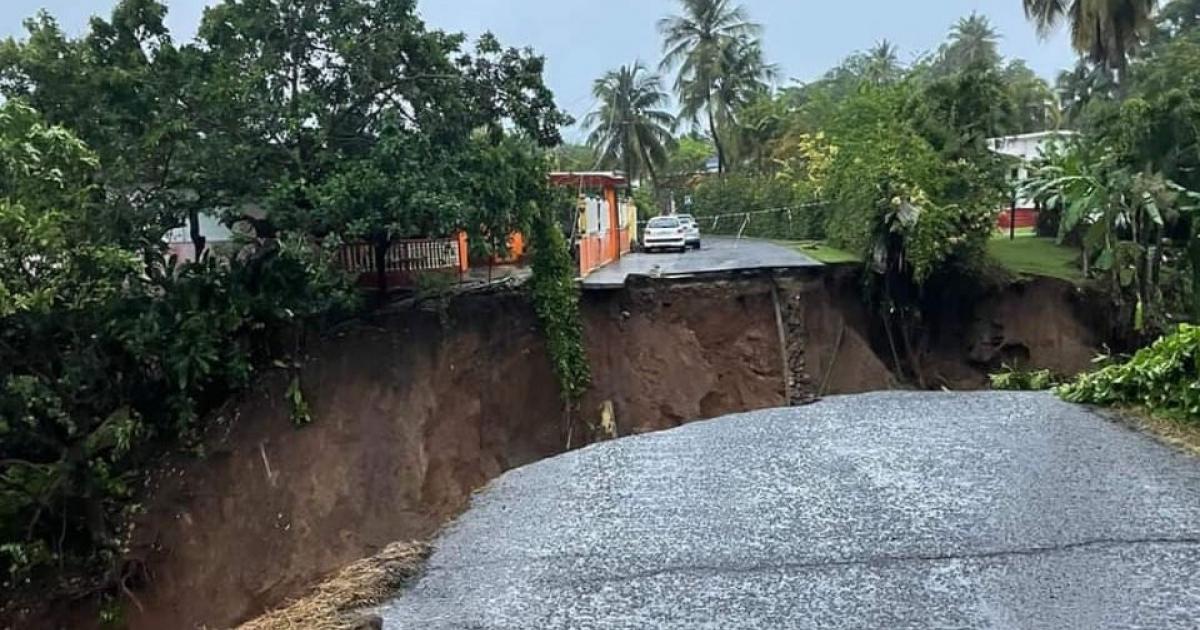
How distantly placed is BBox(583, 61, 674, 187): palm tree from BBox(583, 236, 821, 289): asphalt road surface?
15.0 meters

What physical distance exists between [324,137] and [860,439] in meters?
9.87

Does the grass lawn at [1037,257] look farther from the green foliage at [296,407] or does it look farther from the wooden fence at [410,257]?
the green foliage at [296,407]

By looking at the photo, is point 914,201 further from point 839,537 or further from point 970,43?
point 970,43

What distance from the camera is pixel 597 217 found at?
78.5 ft

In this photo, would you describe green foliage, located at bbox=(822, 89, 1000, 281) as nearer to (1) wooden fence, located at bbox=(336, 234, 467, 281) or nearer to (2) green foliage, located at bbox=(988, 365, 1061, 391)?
(2) green foliage, located at bbox=(988, 365, 1061, 391)

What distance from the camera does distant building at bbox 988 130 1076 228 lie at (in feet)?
70.0

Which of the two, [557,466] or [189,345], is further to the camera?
[189,345]

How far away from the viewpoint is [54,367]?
43.8ft

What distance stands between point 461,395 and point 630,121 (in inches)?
1042

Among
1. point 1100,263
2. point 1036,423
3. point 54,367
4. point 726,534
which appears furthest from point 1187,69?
point 54,367

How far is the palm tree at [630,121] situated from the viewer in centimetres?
4109

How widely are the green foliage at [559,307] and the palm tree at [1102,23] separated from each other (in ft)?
63.2

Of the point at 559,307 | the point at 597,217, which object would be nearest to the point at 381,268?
the point at 559,307

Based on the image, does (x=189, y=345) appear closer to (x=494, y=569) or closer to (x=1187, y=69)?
(x=494, y=569)
